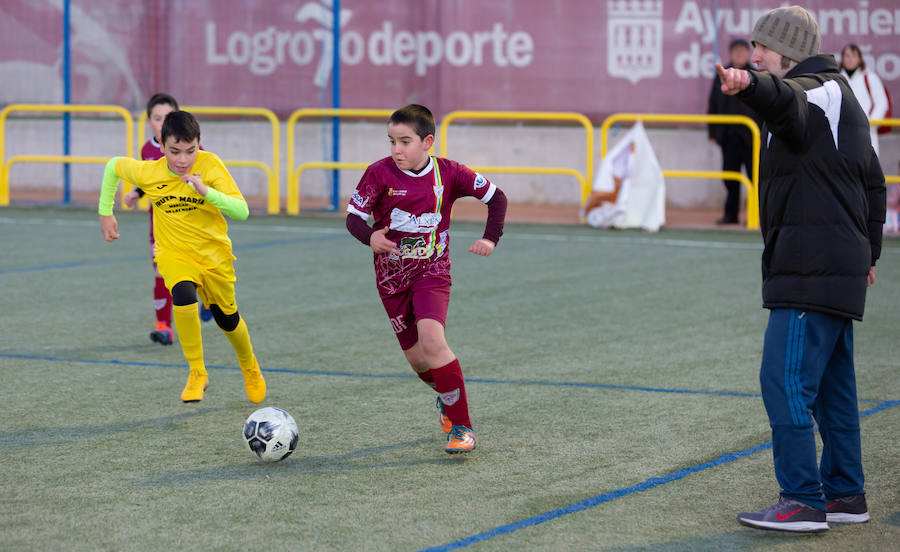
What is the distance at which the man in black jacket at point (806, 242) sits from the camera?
14.5 feet

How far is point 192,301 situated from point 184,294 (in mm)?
59

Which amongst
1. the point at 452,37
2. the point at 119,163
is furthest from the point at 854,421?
the point at 452,37

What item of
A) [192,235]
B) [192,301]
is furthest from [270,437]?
[192,235]

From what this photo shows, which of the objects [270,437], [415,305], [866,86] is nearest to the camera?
[270,437]

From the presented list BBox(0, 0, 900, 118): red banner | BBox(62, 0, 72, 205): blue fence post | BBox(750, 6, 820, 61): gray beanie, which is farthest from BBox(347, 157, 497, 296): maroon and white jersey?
BBox(62, 0, 72, 205): blue fence post

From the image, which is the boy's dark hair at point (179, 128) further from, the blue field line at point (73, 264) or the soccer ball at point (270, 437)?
the blue field line at point (73, 264)

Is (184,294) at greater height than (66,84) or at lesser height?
lesser

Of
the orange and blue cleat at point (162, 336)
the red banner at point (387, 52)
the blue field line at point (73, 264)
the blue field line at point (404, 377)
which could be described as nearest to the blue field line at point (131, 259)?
the blue field line at point (73, 264)

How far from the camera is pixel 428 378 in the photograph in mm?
6039

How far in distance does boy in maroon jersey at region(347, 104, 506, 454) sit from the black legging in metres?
1.19

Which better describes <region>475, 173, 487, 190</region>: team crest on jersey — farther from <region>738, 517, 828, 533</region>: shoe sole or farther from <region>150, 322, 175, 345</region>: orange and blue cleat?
<region>150, 322, 175, 345</region>: orange and blue cleat

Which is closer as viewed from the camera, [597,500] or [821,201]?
[821,201]

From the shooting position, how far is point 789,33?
443 centimetres

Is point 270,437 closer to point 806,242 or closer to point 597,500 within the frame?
point 597,500
